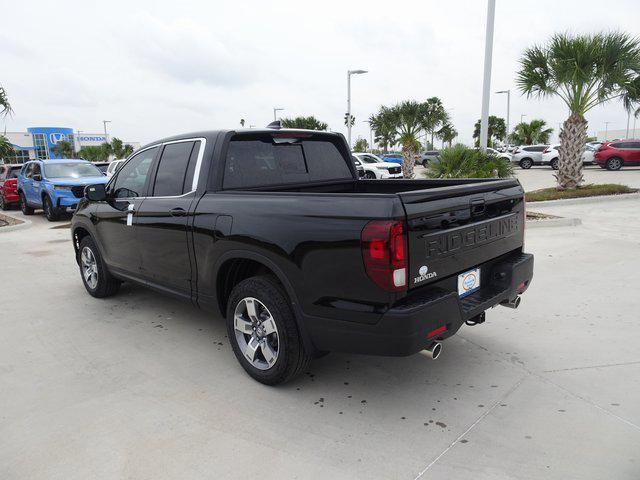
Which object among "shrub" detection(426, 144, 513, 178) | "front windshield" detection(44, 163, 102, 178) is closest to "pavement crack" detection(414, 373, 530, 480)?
"shrub" detection(426, 144, 513, 178)

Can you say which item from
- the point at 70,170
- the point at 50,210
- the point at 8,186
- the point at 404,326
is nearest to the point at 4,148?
the point at 8,186

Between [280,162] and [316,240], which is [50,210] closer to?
[280,162]

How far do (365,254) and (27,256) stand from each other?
309 inches

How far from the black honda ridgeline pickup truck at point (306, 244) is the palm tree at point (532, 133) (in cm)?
5832

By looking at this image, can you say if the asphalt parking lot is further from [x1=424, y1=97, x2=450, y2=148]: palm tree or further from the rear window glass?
[x1=424, y1=97, x2=450, y2=148]: palm tree

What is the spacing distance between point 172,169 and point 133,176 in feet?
2.73

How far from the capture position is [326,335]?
111 inches

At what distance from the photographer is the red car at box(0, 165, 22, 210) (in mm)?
16078

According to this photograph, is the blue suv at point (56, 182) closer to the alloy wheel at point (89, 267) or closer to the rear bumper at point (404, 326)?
the alloy wheel at point (89, 267)

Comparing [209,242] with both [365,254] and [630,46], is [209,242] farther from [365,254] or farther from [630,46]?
[630,46]

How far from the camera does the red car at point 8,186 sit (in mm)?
Answer: 16078

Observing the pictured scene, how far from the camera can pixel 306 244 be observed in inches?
111

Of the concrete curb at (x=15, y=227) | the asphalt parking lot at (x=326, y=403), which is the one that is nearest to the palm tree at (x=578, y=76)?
the asphalt parking lot at (x=326, y=403)

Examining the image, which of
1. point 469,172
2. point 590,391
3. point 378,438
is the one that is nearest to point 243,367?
point 378,438
